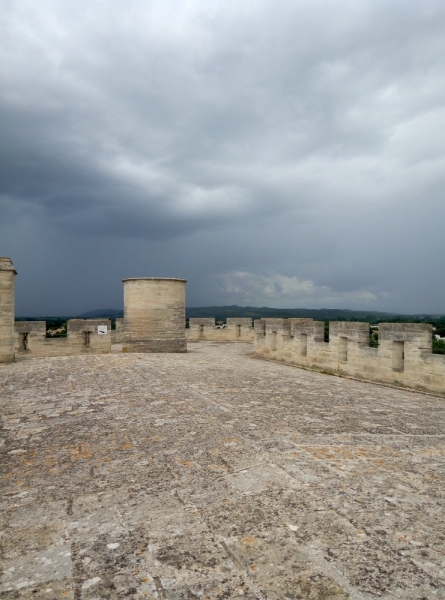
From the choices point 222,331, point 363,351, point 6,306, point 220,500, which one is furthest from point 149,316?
point 220,500

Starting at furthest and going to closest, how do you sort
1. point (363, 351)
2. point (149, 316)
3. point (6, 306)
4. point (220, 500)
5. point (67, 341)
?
point (149, 316) → point (67, 341) → point (6, 306) → point (363, 351) → point (220, 500)

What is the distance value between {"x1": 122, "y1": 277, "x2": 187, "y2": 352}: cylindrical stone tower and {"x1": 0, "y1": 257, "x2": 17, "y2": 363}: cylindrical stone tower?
14.3ft

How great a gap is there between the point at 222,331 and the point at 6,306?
37.7ft

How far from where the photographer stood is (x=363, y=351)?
9.93m

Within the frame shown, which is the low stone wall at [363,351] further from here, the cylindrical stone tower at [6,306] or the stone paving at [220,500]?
the cylindrical stone tower at [6,306]

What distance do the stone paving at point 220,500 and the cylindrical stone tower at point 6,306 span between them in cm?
597

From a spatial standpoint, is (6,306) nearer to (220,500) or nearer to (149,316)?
(149,316)

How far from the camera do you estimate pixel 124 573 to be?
7.81ft

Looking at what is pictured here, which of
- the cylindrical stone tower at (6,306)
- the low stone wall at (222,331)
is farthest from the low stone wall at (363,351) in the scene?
the cylindrical stone tower at (6,306)

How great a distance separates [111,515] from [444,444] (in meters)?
3.69

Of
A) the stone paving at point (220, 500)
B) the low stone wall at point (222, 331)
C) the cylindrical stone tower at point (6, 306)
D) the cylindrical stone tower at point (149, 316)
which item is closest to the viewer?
the stone paving at point (220, 500)

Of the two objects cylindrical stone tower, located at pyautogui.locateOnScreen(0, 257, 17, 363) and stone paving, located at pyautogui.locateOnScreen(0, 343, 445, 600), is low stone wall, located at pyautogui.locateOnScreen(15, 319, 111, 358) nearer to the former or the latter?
cylindrical stone tower, located at pyautogui.locateOnScreen(0, 257, 17, 363)

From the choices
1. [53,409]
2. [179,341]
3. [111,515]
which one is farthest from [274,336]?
[111,515]

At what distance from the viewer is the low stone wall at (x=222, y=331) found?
21.2 m
